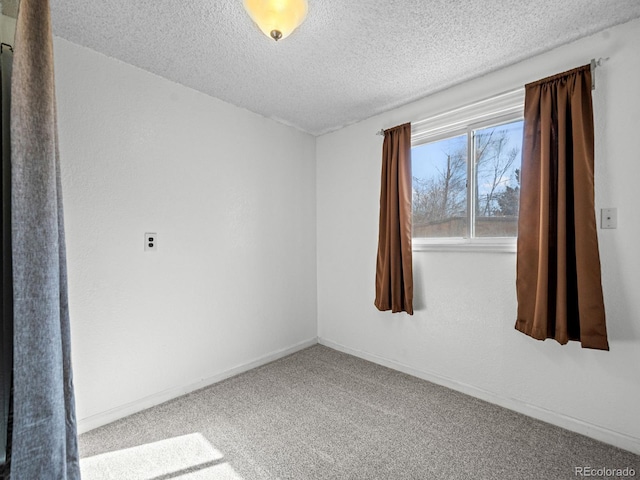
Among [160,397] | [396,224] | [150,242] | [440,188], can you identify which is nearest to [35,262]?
[150,242]

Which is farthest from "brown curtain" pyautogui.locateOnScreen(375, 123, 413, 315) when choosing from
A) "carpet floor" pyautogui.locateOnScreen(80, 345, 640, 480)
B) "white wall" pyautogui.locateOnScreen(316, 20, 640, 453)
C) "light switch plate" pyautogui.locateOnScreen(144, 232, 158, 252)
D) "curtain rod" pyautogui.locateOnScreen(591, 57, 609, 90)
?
"light switch plate" pyautogui.locateOnScreen(144, 232, 158, 252)

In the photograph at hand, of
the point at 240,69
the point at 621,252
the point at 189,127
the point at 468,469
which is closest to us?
the point at 468,469

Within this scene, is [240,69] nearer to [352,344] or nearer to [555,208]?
[555,208]

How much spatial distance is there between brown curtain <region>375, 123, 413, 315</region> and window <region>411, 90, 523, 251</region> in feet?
0.50

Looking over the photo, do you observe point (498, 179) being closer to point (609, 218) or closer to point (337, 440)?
point (609, 218)

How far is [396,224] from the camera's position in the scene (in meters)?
2.52

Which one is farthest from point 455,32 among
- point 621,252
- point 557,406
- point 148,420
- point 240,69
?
point 148,420

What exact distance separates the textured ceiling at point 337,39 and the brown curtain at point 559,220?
320 mm

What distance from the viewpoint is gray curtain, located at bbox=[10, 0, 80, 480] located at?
84 centimetres

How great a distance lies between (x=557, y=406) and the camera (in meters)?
1.83

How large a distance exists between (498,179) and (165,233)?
8.11ft

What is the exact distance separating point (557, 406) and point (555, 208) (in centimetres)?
123

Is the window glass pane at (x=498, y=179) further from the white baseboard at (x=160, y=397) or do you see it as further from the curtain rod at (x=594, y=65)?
the white baseboard at (x=160, y=397)

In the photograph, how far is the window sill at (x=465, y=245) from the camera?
203 centimetres
